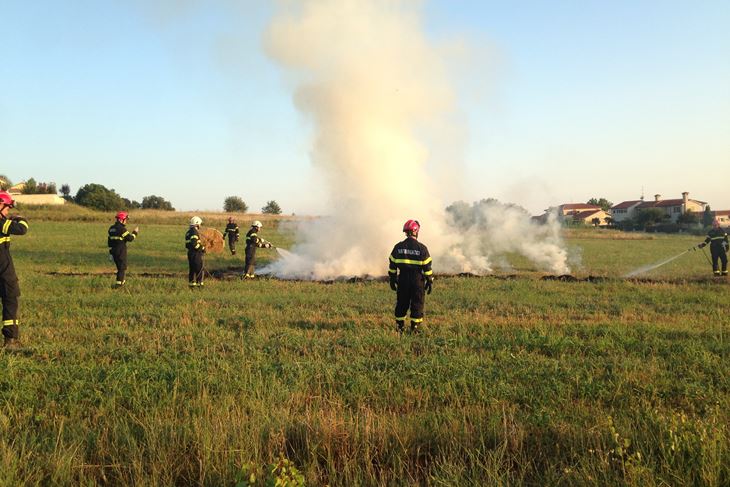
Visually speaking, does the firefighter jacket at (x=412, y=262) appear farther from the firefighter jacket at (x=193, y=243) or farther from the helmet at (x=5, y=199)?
the firefighter jacket at (x=193, y=243)

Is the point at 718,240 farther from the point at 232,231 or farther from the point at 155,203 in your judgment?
the point at 155,203

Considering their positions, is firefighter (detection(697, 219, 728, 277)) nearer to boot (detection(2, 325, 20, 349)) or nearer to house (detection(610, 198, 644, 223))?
boot (detection(2, 325, 20, 349))

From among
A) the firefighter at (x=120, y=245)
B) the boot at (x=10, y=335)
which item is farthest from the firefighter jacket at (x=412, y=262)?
the firefighter at (x=120, y=245)

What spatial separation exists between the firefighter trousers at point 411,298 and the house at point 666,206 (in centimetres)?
9707

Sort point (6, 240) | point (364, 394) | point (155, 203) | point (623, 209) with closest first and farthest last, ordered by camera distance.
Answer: point (364, 394), point (6, 240), point (155, 203), point (623, 209)

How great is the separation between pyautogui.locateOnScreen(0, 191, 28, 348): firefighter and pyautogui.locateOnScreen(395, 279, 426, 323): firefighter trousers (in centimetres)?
651

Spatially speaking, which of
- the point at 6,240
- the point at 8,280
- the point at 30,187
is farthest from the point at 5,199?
the point at 30,187

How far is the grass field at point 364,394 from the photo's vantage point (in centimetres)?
394

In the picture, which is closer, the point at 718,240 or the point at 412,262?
the point at 412,262

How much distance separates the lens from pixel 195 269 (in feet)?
52.3

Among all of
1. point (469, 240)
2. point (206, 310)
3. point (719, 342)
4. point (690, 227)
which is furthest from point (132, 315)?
point (690, 227)

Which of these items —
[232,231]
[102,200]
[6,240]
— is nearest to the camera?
[6,240]

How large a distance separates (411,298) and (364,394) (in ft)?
Result: 12.7

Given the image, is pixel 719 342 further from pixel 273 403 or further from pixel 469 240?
pixel 469 240
